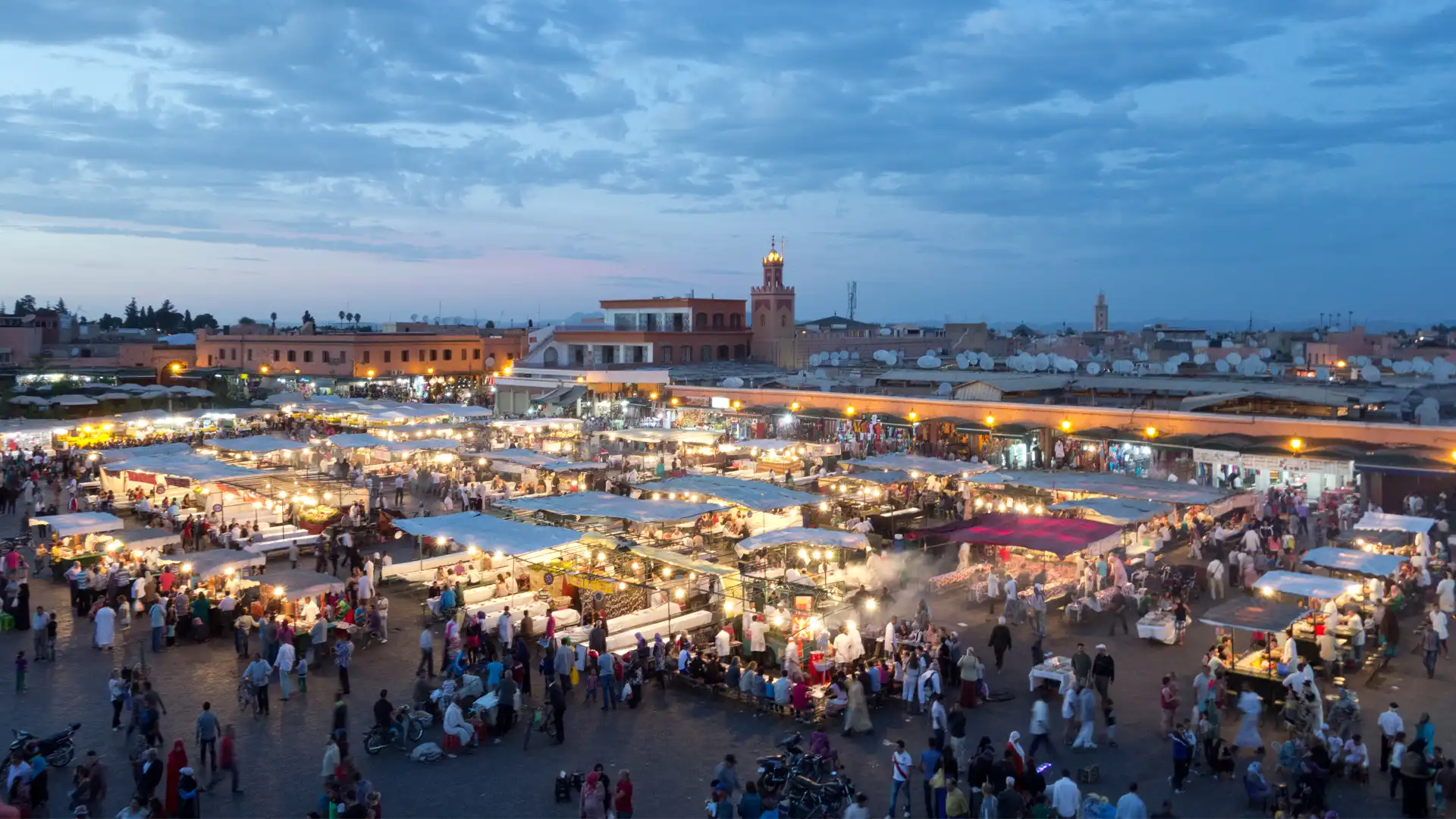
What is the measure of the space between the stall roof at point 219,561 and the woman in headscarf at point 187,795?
21.3 ft

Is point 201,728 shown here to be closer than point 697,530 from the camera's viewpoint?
Yes

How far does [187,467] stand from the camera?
24047 millimetres

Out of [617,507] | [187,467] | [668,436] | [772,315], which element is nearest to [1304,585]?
[617,507]

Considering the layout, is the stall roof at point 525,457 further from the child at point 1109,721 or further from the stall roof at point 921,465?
the child at point 1109,721

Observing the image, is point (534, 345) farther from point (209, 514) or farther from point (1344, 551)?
point (1344, 551)

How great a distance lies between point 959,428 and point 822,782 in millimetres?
22517

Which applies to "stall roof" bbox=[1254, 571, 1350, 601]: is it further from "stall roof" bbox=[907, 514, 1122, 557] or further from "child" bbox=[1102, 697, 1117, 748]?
"child" bbox=[1102, 697, 1117, 748]

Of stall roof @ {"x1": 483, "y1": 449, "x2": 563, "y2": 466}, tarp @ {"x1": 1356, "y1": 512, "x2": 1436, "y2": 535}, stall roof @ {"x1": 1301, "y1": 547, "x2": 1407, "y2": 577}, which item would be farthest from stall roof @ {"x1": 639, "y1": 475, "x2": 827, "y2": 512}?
tarp @ {"x1": 1356, "y1": 512, "x2": 1436, "y2": 535}

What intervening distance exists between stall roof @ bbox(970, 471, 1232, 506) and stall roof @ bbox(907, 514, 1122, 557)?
232 cm

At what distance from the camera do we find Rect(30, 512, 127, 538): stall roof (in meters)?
18.7

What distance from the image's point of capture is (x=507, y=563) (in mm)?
17984

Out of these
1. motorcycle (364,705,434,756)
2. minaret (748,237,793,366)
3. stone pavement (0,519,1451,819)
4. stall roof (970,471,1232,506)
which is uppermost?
minaret (748,237,793,366)

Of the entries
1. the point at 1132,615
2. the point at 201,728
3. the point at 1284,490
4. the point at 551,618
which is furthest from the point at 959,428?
the point at 201,728

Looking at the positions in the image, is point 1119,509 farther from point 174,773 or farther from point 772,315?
point 772,315
